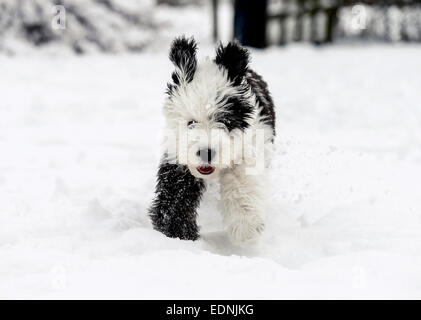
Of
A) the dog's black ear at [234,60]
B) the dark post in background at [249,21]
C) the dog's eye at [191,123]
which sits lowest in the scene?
the dog's eye at [191,123]

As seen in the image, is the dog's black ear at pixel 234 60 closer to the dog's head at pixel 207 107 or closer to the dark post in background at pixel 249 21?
Result: the dog's head at pixel 207 107

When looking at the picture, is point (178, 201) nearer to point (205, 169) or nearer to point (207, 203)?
point (205, 169)

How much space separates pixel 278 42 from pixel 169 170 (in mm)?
13662

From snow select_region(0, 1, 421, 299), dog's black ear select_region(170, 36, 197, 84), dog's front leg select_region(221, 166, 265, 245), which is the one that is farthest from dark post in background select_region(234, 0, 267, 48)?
dog's front leg select_region(221, 166, 265, 245)

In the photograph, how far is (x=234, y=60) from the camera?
10.8 ft

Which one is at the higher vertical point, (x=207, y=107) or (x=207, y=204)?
(x=207, y=107)

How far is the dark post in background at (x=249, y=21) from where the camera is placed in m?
12.0

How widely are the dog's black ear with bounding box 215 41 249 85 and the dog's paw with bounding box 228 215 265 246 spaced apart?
84 centimetres

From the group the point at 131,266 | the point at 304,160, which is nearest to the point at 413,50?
the point at 304,160

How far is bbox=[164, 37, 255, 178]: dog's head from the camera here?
123 inches

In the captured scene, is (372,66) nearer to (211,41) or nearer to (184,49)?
(211,41)

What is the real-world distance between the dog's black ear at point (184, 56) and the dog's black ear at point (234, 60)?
→ 0.55 feet

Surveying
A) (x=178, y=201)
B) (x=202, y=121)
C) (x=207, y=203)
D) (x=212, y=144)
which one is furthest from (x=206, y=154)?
(x=207, y=203)

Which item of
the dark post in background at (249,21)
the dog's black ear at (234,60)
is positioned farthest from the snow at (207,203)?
the dark post in background at (249,21)
